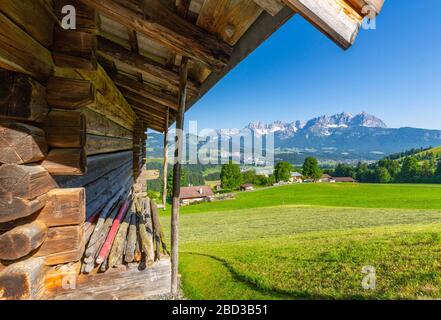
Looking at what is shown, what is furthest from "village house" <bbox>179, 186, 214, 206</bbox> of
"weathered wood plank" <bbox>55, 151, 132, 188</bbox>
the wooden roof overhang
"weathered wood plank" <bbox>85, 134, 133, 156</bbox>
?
the wooden roof overhang

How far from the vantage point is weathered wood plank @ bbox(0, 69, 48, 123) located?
1808 mm

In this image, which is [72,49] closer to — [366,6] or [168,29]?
[168,29]

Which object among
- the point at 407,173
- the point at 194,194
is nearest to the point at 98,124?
the point at 194,194

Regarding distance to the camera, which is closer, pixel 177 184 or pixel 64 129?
pixel 64 129

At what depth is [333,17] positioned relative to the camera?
1.23 metres

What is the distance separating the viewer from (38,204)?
6.59 feet

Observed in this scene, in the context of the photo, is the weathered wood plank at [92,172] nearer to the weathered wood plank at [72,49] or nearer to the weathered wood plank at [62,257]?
the weathered wood plank at [62,257]

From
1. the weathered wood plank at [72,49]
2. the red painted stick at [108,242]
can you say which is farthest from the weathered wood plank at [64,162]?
the red painted stick at [108,242]

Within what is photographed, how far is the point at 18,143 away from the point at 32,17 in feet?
3.36

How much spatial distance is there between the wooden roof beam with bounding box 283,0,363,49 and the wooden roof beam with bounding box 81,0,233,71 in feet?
3.68

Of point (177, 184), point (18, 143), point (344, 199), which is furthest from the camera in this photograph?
point (344, 199)

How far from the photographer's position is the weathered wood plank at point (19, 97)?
5.93ft

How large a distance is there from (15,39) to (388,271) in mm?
7764
